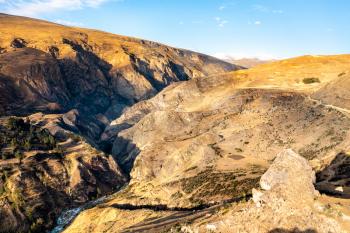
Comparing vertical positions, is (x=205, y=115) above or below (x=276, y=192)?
below

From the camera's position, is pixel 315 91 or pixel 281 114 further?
pixel 315 91

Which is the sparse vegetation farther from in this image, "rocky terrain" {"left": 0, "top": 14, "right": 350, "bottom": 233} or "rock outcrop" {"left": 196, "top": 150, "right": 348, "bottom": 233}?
"rock outcrop" {"left": 196, "top": 150, "right": 348, "bottom": 233}

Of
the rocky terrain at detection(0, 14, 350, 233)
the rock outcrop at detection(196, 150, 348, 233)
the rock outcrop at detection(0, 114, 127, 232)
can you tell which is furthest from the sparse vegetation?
the rock outcrop at detection(196, 150, 348, 233)

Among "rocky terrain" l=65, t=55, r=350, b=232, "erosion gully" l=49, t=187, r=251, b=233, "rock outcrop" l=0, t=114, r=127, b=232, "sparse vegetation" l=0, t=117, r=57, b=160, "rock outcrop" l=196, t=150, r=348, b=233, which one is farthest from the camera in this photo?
"sparse vegetation" l=0, t=117, r=57, b=160

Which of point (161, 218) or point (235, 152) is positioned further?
point (235, 152)

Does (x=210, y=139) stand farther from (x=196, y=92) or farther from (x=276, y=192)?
(x=276, y=192)

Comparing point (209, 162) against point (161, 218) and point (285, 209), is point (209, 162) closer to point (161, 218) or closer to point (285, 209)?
point (161, 218)

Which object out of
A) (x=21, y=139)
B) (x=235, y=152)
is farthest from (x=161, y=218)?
(x=21, y=139)

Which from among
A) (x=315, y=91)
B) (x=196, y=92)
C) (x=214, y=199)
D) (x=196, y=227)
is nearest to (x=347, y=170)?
(x=214, y=199)

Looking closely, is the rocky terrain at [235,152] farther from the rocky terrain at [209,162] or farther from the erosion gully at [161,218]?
the erosion gully at [161,218]
